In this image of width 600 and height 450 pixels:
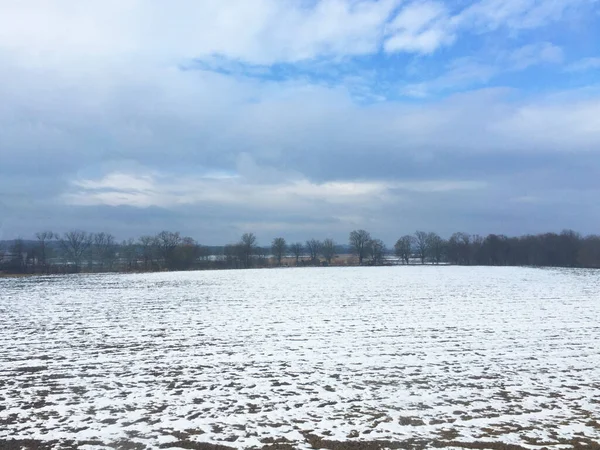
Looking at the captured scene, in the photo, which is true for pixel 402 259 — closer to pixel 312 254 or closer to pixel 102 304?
pixel 312 254

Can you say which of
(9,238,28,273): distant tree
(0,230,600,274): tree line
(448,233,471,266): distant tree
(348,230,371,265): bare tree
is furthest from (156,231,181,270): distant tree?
(448,233,471,266): distant tree

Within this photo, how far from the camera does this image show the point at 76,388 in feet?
35.6

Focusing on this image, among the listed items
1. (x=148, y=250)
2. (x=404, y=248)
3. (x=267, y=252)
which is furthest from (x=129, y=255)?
(x=404, y=248)

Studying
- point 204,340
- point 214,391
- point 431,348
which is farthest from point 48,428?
point 431,348

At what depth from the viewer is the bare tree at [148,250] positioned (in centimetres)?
12830

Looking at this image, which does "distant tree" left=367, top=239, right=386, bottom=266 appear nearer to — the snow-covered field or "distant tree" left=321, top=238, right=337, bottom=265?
"distant tree" left=321, top=238, right=337, bottom=265

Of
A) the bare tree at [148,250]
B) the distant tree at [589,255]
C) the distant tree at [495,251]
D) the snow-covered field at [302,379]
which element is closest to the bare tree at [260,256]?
the bare tree at [148,250]

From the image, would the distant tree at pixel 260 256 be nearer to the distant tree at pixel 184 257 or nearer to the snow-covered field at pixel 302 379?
the distant tree at pixel 184 257

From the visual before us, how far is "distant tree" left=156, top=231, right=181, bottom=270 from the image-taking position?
4889 inches

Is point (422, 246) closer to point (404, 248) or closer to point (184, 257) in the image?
point (404, 248)

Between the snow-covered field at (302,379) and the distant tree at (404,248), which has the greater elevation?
the distant tree at (404,248)

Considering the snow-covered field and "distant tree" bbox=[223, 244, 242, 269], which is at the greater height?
"distant tree" bbox=[223, 244, 242, 269]

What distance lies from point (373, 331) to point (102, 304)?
19.5 meters

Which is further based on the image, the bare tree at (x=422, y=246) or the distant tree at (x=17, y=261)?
the bare tree at (x=422, y=246)
